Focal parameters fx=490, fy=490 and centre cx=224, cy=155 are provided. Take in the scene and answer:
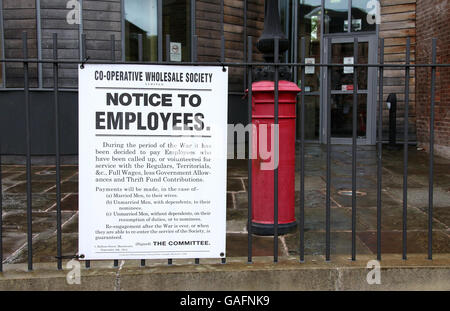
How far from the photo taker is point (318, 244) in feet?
13.8

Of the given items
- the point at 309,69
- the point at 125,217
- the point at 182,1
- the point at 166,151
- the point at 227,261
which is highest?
the point at 182,1

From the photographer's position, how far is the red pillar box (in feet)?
13.9

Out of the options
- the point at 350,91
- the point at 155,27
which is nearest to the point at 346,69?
the point at 350,91

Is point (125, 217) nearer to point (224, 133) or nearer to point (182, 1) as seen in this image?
point (224, 133)

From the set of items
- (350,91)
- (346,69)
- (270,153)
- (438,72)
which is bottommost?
(270,153)

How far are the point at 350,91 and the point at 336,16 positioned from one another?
6.38 feet

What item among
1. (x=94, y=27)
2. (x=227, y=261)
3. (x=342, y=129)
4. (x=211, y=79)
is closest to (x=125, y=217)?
(x=227, y=261)

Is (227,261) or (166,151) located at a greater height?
(166,151)

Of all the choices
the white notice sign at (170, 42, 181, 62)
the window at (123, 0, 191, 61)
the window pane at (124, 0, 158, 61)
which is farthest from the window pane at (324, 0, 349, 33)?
the window pane at (124, 0, 158, 61)

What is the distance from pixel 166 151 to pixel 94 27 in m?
6.67

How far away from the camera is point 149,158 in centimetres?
334
